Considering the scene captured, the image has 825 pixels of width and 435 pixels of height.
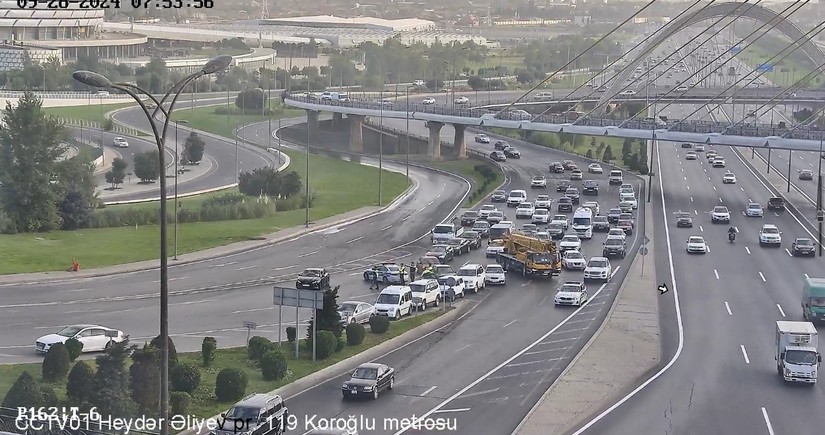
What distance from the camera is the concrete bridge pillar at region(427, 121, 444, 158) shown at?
96.7 m

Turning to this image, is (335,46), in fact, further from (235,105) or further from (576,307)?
(576,307)

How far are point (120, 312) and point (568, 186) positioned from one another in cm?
4366

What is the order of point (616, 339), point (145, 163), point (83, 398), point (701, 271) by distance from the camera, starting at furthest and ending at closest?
point (145, 163), point (701, 271), point (616, 339), point (83, 398)

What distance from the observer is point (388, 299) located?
4016cm

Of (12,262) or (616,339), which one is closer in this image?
(616,339)

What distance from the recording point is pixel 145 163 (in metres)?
77.4

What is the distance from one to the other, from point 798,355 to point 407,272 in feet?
58.2

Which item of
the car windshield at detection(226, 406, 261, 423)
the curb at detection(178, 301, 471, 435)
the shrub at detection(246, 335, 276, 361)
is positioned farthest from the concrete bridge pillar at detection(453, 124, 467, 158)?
the car windshield at detection(226, 406, 261, 423)

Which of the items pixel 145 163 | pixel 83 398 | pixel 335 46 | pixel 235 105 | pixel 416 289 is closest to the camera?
pixel 83 398

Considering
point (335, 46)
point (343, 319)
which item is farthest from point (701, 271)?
point (335, 46)

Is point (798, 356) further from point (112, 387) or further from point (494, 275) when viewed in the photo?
point (494, 275)

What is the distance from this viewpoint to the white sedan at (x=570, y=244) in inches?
2158

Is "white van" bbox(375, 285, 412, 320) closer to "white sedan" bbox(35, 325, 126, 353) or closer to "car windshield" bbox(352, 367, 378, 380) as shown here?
"white sedan" bbox(35, 325, 126, 353)

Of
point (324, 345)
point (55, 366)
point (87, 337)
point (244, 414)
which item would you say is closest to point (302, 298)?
point (324, 345)
